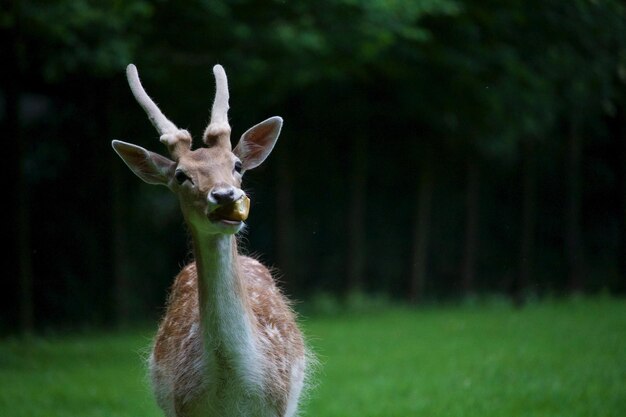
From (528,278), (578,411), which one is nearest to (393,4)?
(578,411)

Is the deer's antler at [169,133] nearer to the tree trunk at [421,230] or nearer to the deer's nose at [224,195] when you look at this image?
the deer's nose at [224,195]

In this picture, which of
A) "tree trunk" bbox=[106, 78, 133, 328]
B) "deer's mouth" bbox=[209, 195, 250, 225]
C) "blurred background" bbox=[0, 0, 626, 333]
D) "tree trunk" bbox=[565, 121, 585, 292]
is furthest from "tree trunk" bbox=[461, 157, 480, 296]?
"deer's mouth" bbox=[209, 195, 250, 225]

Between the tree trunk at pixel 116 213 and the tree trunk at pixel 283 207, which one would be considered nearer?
the tree trunk at pixel 116 213

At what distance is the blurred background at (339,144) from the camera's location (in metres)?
13.4

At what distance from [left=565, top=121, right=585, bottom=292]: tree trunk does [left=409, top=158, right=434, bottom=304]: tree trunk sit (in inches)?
101

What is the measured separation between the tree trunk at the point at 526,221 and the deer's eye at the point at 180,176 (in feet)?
43.5

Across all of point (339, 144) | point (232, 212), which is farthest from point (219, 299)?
point (339, 144)

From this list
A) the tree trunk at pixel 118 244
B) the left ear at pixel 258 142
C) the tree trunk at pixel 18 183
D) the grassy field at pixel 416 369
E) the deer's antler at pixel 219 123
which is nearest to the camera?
the deer's antler at pixel 219 123

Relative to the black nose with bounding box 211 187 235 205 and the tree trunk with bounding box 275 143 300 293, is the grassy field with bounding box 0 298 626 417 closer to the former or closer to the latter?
the tree trunk with bounding box 275 143 300 293

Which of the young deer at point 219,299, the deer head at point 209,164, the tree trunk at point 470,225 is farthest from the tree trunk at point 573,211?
the deer head at point 209,164

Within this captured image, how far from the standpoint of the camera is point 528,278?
2058 centimetres

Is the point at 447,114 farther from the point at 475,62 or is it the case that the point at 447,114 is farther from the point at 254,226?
the point at 254,226

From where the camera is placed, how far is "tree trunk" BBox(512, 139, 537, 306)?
18.6 metres

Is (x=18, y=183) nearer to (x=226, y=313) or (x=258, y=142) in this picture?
(x=258, y=142)
